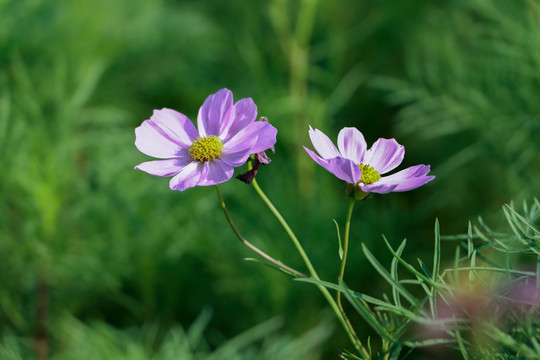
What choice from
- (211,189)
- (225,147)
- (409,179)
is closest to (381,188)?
(409,179)

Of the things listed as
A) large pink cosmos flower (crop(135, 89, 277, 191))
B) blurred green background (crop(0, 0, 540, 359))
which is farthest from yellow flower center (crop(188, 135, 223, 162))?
blurred green background (crop(0, 0, 540, 359))

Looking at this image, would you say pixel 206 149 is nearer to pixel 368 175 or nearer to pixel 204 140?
pixel 204 140

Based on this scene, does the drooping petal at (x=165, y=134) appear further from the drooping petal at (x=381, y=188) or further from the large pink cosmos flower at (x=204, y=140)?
the drooping petal at (x=381, y=188)

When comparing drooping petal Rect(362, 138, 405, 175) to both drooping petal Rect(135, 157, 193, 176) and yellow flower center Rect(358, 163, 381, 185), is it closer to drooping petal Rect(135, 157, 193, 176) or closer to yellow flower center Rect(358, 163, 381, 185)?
yellow flower center Rect(358, 163, 381, 185)

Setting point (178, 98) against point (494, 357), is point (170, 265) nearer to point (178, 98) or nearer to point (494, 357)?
point (178, 98)

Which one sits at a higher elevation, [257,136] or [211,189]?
[257,136]

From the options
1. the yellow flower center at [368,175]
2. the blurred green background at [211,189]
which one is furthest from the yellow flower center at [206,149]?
the blurred green background at [211,189]

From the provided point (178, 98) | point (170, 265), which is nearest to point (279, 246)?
point (170, 265)
